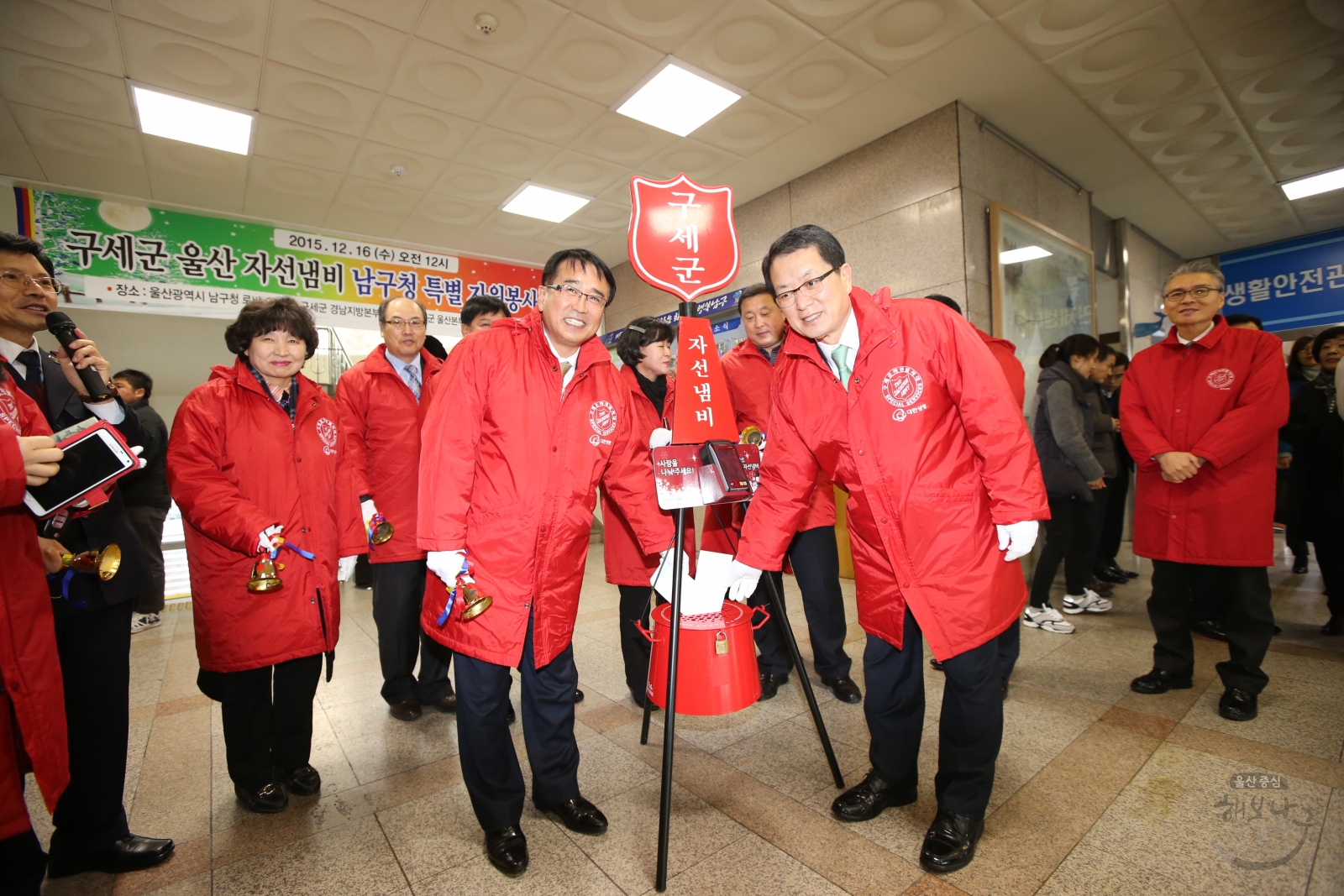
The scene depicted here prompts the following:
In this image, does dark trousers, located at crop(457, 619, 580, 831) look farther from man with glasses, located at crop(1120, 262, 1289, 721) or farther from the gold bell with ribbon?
man with glasses, located at crop(1120, 262, 1289, 721)

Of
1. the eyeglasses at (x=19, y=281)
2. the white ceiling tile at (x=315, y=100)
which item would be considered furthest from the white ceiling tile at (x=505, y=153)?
the eyeglasses at (x=19, y=281)

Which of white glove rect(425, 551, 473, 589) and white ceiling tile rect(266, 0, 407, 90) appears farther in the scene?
white ceiling tile rect(266, 0, 407, 90)

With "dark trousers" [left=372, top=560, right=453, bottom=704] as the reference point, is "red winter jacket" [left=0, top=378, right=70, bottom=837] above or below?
above

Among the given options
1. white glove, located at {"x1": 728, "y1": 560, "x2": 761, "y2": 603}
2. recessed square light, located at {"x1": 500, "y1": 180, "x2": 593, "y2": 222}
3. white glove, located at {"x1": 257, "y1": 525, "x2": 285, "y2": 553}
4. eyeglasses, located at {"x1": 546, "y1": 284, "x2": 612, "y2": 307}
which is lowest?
white glove, located at {"x1": 728, "y1": 560, "x2": 761, "y2": 603}

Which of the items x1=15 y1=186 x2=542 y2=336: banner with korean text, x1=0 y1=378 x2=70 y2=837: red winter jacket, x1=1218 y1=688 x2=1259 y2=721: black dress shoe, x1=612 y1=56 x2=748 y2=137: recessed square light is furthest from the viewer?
x1=15 y1=186 x2=542 y2=336: banner with korean text

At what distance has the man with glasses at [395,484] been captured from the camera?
2.62 m

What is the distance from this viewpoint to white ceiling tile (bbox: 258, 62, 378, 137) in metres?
3.98

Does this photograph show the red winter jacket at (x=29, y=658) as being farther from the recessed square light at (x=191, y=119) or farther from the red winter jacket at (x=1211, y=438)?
the recessed square light at (x=191, y=119)

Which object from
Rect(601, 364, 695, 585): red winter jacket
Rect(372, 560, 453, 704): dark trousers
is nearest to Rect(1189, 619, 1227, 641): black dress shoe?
Rect(601, 364, 695, 585): red winter jacket

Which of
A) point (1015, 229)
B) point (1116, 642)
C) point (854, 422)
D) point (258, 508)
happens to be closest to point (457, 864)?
point (258, 508)

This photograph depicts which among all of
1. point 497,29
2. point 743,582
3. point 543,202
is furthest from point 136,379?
point 743,582

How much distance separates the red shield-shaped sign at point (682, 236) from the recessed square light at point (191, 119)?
4.17 m

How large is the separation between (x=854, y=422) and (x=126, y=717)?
2150 millimetres

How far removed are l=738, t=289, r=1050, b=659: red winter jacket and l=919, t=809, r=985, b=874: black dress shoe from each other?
1.54 ft
